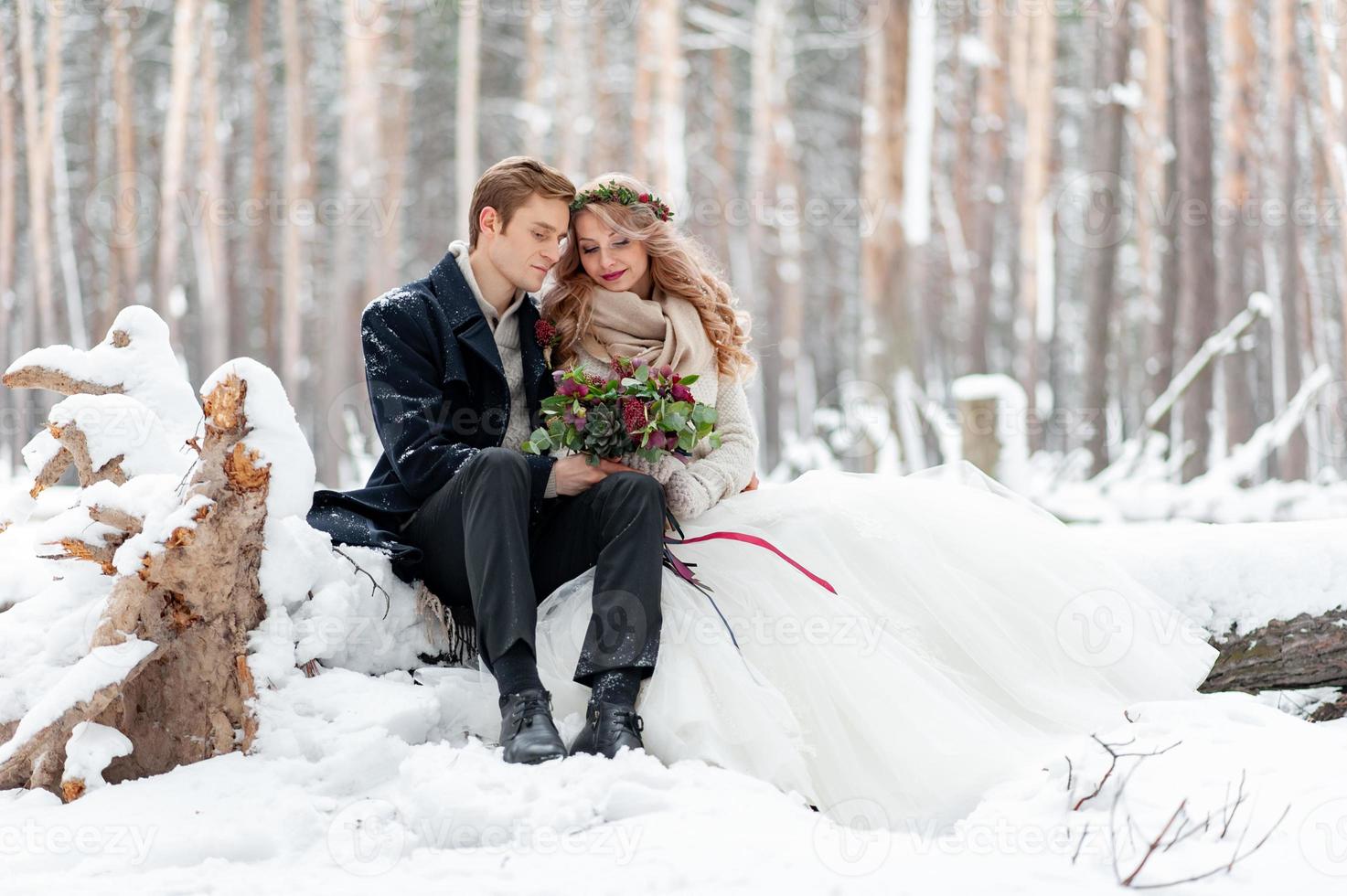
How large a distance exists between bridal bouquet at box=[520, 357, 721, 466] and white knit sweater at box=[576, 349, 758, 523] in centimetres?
12

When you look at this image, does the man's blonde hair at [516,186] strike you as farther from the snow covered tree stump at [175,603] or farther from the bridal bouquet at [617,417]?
the snow covered tree stump at [175,603]

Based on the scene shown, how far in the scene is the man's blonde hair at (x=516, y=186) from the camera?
3.07m

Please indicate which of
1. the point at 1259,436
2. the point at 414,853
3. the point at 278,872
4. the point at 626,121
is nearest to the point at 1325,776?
the point at 414,853

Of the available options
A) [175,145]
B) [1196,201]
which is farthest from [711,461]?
[175,145]

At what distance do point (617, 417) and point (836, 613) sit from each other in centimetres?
82

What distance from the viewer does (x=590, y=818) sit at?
2.09m

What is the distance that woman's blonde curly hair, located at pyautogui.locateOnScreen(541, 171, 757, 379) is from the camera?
10.6 ft

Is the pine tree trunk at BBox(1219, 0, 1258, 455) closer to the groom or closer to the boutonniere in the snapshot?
the boutonniere

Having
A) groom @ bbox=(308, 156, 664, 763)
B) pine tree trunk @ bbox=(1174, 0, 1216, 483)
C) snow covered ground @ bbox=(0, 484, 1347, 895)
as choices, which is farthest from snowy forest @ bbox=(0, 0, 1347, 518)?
snow covered ground @ bbox=(0, 484, 1347, 895)

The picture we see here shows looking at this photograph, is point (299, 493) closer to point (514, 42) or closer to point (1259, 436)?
point (1259, 436)

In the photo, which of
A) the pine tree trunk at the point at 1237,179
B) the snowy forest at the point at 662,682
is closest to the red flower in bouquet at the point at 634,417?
the snowy forest at the point at 662,682

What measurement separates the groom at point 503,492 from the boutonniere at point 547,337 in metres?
0.02

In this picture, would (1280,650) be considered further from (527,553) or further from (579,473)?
(527,553)

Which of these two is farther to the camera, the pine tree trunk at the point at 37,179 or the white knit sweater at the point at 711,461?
the pine tree trunk at the point at 37,179
